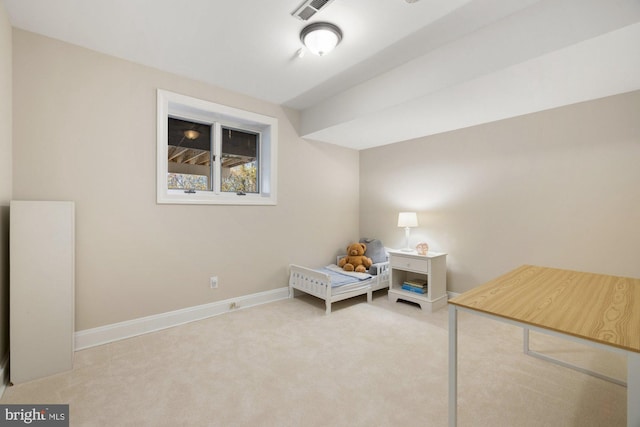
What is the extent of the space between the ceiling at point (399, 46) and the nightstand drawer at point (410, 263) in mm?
1585

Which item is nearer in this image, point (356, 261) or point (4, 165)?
point (4, 165)

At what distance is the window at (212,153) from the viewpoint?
2762mm

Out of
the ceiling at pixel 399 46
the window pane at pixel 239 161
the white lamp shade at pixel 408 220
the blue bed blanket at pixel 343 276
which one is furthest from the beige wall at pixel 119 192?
the white lamp shade at pixel 408 220

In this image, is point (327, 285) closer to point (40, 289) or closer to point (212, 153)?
point (212, 153)

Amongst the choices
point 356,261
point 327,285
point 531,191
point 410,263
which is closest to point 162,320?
point 327,285

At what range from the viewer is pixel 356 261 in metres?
3.72

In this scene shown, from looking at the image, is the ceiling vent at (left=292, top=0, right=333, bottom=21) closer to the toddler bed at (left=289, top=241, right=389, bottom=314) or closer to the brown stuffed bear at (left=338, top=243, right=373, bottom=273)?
the toddler bed at (left=289, top=241, right=389, bottom=314)

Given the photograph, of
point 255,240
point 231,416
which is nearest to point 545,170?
point 255,240

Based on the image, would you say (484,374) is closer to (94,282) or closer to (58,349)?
(58,349)

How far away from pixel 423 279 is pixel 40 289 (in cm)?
368

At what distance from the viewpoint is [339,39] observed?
216 centimetres

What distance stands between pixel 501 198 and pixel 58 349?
409 cm

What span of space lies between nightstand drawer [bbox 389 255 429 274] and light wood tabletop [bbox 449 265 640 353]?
4.54 ft

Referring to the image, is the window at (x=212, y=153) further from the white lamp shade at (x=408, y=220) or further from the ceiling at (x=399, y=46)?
the white lamp shade at (x=408, y=220)
